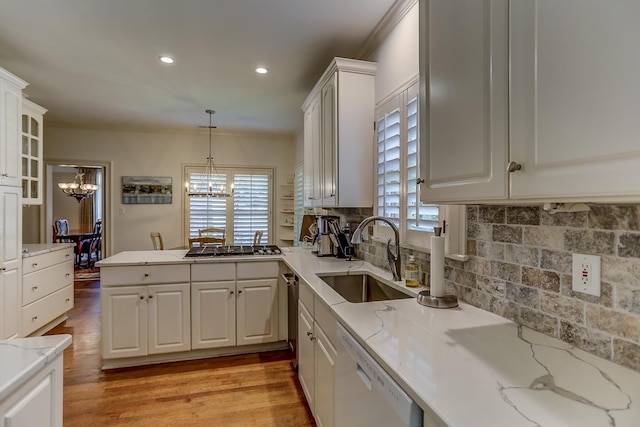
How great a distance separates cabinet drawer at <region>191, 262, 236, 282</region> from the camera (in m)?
2.79

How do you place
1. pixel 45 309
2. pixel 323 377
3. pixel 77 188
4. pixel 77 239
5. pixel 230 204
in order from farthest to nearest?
pixel 77 188, pixel 77 239, pixel 230 204, pixel 45 309, pixel 323 377

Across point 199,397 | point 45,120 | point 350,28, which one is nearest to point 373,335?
point 199,397

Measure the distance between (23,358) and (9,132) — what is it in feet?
9.41

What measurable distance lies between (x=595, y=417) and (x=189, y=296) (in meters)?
2.69

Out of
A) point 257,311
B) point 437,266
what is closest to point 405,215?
point 437,266

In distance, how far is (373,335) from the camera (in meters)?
1.16

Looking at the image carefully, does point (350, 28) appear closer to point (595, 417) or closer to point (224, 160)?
point (595, 417)

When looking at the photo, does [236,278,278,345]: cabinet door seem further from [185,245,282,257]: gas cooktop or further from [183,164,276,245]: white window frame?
[183,164,276,245]: white window frame

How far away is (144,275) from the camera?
8.79 feet

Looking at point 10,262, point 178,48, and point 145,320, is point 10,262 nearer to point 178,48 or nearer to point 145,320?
point 145,320

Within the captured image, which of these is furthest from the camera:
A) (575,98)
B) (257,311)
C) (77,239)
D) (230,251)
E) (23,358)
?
(77,239)

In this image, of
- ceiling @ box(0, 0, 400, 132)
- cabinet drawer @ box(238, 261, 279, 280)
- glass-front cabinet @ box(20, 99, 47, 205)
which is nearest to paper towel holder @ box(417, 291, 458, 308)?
cabinet drawer @ box(238, 261, 279, 280)

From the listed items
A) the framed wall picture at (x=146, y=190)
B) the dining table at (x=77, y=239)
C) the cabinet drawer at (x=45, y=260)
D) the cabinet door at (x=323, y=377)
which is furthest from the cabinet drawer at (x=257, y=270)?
the dining table at (x=77, y=239)

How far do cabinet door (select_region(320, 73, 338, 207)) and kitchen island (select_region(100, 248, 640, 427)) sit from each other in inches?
51.0
